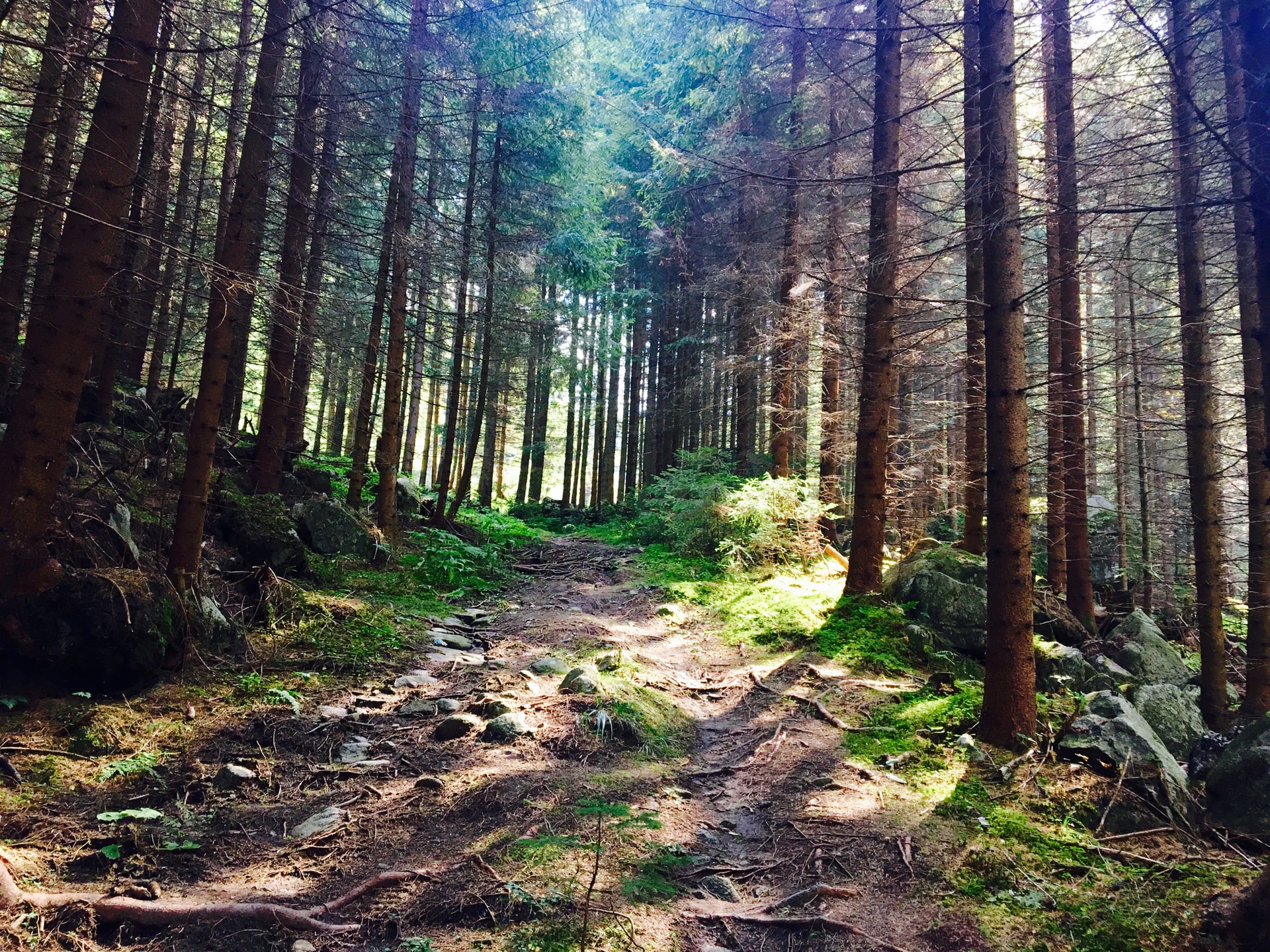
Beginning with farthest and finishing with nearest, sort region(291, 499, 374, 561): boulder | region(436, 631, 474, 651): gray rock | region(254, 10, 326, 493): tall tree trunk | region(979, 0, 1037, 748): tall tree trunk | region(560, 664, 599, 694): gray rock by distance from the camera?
region(291, 499, 374, 561): boulder → region(254, 10, 326, 493): tall tree trunk → region(436, 631, 474, 651): gray rock → region(560, 664, 599, 694): gray rock → region(979, 0, 1037, 748): tall tree trunk

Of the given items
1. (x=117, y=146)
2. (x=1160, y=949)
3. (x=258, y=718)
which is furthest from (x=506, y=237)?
(x=1160, y=949)

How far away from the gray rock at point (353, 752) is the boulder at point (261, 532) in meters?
3.65

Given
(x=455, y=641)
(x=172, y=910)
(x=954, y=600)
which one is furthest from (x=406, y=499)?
(x=172, y=910)

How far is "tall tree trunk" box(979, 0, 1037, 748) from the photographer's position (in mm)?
5137

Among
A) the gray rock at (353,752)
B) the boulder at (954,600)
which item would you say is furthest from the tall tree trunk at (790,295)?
the gray rock at (353,752)

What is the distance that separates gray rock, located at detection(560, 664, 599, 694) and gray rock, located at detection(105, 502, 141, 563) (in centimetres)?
398

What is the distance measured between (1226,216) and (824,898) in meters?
9.82

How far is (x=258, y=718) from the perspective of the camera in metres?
5.12

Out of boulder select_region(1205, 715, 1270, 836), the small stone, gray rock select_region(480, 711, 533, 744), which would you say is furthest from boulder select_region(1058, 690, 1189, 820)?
the small stone

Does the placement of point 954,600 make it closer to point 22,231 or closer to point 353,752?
point 353,752

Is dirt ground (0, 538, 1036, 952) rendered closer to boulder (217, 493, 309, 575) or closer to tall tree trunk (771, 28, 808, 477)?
boulder (217, 493, 309, 575)

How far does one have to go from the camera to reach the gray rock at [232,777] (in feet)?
13.9

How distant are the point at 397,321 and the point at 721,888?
11.2m

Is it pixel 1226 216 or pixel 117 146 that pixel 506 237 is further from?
pixel 1226 216
